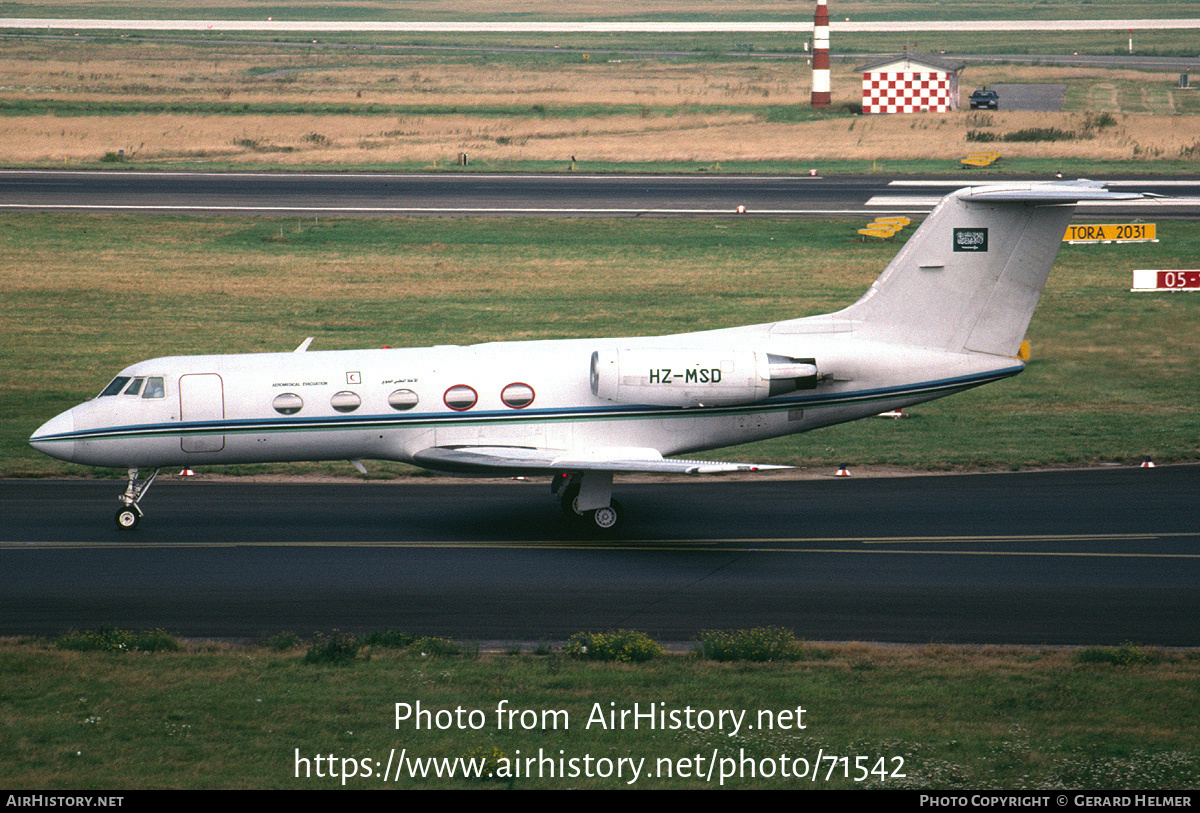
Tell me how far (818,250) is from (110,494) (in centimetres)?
3239

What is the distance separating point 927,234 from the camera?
24.5 meters

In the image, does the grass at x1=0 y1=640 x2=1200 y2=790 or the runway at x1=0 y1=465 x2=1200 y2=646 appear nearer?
the grass at x1=0 y1=640 x2=1200 y2=790

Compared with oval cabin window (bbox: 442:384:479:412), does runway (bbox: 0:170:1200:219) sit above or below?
above

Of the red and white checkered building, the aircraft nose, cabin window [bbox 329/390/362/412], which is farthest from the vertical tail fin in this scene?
the red and white checkered building

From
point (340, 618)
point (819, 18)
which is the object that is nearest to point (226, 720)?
point (340, 618)

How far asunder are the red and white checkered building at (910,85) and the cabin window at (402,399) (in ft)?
243

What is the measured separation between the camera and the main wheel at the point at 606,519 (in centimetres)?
2414

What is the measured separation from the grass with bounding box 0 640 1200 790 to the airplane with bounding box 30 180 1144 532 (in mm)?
6729

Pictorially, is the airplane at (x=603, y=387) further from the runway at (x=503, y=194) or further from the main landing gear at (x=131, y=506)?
the runway at (x=503, y=194)

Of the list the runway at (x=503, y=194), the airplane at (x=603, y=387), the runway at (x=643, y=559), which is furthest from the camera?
the runway at (x=503, y=194)

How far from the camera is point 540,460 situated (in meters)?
23.1

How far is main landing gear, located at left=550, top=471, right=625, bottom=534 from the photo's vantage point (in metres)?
24.0

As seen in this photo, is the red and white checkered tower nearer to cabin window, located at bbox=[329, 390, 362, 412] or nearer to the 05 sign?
the 05 sign

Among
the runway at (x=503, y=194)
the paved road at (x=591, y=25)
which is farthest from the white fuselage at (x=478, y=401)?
the paved road at (x=591, y=25)
